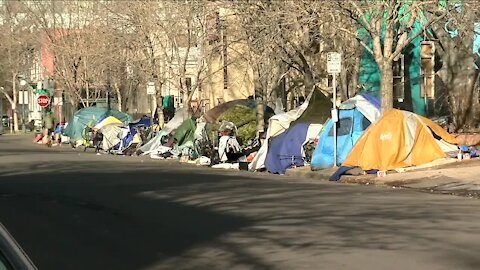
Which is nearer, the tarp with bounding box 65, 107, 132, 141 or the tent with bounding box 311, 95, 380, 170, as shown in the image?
the tent with bounding box 311, 95, 380, 170

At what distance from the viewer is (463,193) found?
15.5 meters

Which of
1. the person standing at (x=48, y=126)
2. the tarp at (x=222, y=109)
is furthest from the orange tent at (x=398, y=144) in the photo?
the person standing at (x=48, y=126)

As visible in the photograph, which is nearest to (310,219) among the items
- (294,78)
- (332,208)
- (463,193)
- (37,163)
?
(332,208)

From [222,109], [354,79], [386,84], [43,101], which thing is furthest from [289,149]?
[43,101]

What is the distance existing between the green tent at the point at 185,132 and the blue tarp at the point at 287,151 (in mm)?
7122

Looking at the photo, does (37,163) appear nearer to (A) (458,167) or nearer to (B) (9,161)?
(B) (9,161)

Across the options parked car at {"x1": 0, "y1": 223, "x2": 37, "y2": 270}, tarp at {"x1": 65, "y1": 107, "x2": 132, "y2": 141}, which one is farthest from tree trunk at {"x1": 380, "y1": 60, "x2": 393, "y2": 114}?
tarp at {"x1": 65, "y1": 107, "x2": 132, "y2": 141}

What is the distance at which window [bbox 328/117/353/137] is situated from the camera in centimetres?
2208

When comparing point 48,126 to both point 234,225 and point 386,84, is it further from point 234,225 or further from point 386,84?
point 234,225

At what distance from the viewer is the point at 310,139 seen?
2308 centimetres

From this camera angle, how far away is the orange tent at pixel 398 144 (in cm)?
1978

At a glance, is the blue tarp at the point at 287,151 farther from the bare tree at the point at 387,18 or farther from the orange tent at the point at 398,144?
the bare tree at the point at 387,18

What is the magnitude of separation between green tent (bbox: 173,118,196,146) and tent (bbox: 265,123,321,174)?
23.3ft

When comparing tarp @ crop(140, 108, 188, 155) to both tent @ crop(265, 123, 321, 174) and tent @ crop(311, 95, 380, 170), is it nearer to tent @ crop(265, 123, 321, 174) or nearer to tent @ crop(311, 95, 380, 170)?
tent @ crop(265, 123, 321, 174)
